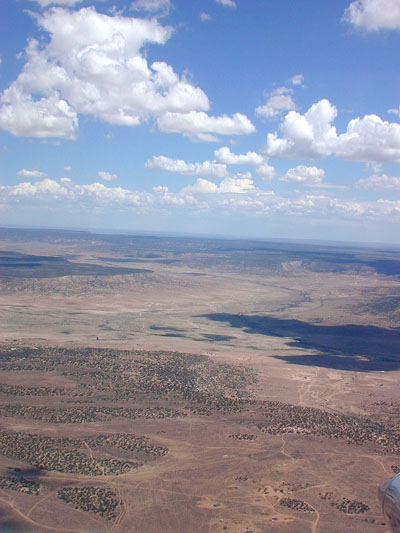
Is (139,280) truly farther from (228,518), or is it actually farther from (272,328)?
(228,518)

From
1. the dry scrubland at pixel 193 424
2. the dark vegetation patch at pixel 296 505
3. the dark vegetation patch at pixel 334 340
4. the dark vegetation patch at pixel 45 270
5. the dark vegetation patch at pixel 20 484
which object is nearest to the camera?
the dry scrubland at pixel 193 424

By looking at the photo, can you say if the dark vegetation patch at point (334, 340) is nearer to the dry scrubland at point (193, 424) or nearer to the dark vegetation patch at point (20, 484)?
the dry scrubland at point (193, 424)

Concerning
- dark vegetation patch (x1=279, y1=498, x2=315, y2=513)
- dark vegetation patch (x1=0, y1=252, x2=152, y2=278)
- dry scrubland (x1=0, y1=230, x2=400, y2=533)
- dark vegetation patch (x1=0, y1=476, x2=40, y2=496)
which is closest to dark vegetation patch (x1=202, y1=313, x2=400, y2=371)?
dry scrubland (x1=0, y1=230, x2=400, y2=533)

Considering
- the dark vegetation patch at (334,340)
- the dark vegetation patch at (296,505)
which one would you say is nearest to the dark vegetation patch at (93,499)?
the dark vegetation patch at (296,505)

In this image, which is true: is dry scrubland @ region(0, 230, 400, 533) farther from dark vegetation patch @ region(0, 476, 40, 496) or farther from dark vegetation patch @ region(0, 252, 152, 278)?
dark vegetation patch @ region(0, 252, 152, 278)

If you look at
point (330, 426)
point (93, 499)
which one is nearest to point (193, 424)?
point (330, 426)

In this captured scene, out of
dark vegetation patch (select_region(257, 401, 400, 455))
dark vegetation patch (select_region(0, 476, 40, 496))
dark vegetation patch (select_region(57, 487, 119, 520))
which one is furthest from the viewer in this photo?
dark vegetation patch (select_region(257, 401, 400, 455))

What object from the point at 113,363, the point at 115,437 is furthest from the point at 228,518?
the point at 113,363

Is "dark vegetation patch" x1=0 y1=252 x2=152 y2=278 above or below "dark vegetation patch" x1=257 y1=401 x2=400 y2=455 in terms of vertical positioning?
above
